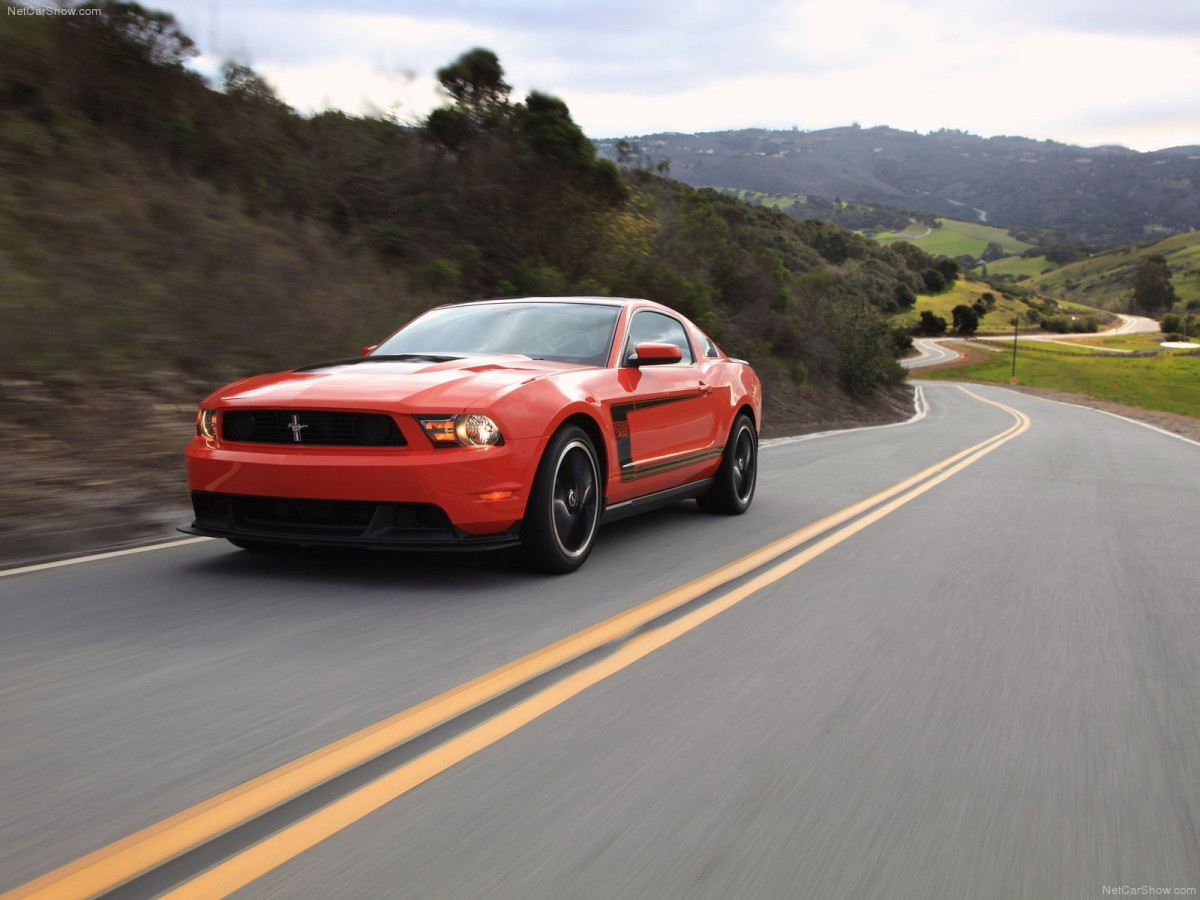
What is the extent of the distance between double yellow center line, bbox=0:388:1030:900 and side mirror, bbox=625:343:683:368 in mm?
1543

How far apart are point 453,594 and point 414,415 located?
86cm

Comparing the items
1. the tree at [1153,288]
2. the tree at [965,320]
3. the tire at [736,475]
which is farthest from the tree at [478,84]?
the tree at [1153,288]

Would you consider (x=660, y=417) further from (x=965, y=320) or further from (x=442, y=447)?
(x=965, y=320)

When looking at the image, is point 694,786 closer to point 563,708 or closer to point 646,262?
point 563,708

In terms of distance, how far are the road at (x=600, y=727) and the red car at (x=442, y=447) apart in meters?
0.31

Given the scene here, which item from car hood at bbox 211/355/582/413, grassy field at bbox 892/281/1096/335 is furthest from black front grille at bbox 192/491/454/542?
grassy field at bbox 892/281/1096/335

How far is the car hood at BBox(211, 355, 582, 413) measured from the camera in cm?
516

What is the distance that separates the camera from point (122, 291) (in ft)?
34.5

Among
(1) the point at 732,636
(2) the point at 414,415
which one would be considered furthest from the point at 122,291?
(1) the point at 732,636

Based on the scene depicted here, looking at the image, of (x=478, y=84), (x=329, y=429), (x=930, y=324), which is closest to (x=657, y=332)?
(x=329, y=429)

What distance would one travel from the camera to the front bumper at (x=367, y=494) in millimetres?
5004

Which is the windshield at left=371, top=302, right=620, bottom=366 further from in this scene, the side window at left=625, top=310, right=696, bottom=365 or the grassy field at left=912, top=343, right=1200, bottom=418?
the grassy field at left=912, top=343, right=1200, bottom=418
